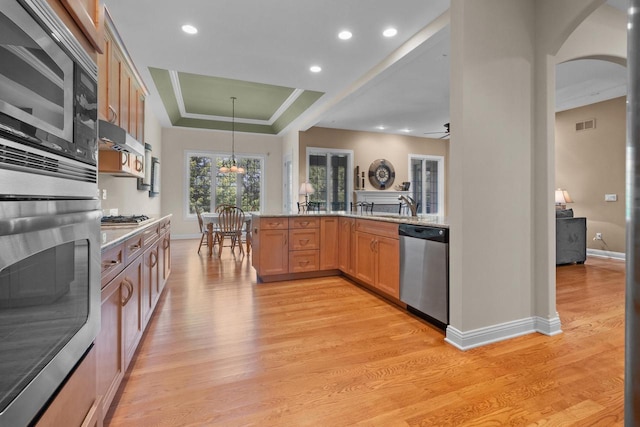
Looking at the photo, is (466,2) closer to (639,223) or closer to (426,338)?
(426,338)

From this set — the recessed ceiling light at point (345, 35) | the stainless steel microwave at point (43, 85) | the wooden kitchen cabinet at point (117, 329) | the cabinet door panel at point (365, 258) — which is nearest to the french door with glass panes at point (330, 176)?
the cabinet door panel at point (365, 258)

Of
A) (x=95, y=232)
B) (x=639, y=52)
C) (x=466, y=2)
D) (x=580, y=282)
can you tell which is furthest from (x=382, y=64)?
(x=639, y=52)

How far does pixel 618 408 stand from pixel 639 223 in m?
2.11

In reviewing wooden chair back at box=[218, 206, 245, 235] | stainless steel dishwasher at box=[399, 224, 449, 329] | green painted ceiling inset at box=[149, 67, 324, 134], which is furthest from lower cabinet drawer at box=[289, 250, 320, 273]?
green painted ceiling inset at box=[149, 67, 324, 134]

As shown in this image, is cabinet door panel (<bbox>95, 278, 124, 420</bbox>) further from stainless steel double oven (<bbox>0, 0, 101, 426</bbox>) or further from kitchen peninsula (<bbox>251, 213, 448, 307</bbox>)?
kitchen peninsula (<bbox>251, 213, 448, 307</bbox>)

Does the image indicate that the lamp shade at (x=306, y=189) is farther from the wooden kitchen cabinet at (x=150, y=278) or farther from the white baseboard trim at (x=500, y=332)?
the white baseboard trim at (x=500, y=332)

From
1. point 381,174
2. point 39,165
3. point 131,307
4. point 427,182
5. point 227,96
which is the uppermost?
point 227,96

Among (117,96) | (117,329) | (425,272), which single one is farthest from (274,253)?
(117,329)

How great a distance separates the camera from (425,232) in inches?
104

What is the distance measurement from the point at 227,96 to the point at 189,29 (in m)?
2.95

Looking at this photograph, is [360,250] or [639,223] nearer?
[639,223]

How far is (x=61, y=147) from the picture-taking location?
767 millimetres

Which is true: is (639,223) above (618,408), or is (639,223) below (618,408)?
above

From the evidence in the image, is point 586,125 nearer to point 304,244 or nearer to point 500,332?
point 500,332
